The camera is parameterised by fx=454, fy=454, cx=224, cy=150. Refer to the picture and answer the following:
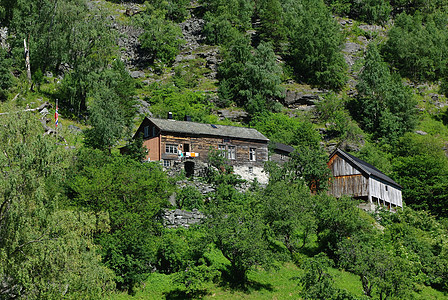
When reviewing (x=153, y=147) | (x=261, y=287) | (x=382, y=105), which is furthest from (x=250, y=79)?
(x=261, y=287)

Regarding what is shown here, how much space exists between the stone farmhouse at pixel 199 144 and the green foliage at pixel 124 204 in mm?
9457

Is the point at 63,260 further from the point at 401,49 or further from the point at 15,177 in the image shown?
the point at 401,49

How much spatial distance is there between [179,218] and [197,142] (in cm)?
1485

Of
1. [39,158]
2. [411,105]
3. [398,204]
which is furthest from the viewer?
[411,105]

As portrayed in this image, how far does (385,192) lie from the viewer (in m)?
53.4

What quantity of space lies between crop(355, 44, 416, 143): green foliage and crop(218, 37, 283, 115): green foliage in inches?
643

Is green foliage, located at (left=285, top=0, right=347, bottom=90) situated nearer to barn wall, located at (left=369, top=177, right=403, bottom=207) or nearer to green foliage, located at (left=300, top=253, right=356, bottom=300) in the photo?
barn wall, located at (left=369, top=177, right=403, bottom=207)

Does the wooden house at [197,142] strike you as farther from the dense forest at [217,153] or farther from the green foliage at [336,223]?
the green foliage at [336,223]

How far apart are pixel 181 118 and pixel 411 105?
42.8 metres

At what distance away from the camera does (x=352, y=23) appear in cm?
12606

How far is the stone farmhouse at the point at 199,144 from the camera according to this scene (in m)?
49.6

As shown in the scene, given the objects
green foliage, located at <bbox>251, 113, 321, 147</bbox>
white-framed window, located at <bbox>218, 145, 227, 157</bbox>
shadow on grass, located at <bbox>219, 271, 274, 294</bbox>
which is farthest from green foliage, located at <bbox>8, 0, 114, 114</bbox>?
shadow on grass, located at <bbox>219, 271, 274, 294</bbox>

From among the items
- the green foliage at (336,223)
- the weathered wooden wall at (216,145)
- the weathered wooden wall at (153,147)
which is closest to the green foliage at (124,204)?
the weathered wooden wall at (153,147)

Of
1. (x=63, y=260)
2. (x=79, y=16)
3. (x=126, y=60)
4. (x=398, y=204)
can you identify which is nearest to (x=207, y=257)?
(x=63, y=260)
